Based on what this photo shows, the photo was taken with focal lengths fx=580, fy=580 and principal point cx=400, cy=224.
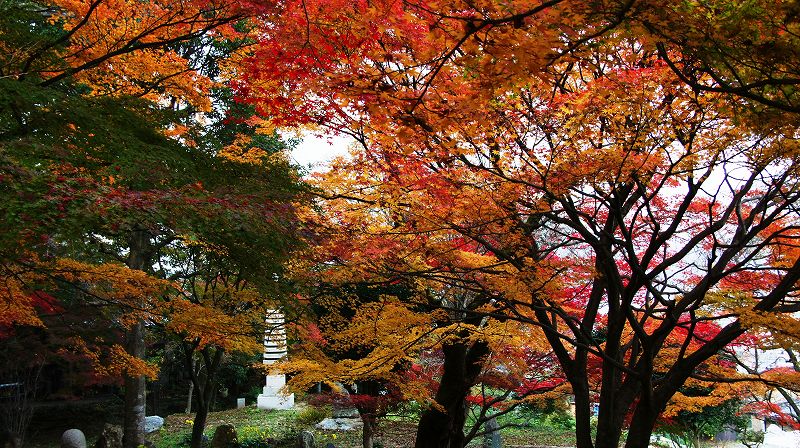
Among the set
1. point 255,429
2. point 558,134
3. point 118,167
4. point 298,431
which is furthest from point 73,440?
point 558,134

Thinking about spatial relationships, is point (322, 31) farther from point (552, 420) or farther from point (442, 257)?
point (552, 420)

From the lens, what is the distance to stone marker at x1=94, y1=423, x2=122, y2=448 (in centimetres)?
1120

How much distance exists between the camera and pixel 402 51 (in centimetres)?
500

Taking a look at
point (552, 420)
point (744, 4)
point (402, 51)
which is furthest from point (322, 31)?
Answer: point (552, 420)

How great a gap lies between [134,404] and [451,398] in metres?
5.61

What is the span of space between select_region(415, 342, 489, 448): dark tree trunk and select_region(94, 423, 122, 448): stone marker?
6.52 m

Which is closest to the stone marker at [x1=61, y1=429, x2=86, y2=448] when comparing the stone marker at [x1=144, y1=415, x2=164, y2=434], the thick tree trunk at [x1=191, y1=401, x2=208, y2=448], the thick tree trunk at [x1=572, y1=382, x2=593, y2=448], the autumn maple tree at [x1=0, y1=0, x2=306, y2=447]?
the thick tree trunk at [x1=191, y1=401, x2=208, y2=448]

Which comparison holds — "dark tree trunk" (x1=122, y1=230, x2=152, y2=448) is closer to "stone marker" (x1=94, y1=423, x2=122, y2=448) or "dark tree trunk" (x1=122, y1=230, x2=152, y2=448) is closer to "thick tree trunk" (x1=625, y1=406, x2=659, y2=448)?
"stone marker" (x1=94, y1=423, x2=122, y2=448)

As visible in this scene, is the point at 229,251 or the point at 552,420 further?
the point at 552,420

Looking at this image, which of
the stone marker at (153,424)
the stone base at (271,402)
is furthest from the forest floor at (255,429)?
the stone base at (271,402)

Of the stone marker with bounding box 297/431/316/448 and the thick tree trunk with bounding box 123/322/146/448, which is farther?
the stone marker with bounding box 297/431/316/448

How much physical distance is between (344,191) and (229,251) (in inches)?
81.0

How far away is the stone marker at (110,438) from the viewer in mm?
11203

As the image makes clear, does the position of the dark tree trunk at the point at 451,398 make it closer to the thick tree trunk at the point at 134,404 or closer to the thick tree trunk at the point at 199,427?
the thick tree trunk at the point at 199,427
